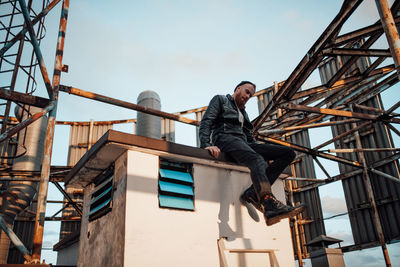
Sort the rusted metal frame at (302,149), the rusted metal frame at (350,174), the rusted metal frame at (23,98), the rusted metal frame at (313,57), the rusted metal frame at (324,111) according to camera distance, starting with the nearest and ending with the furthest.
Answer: the rusted metal frame at (313,57) < the rusted metal frame at (23,98) < the rusted metal frame at (324,111) < the rusted metal frame at (302,149) < the rusted metal frame at (350,174)

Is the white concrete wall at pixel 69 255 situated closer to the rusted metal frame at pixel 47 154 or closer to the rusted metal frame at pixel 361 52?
the rusted metal frame at pixel 47 154

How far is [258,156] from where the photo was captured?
4.59m

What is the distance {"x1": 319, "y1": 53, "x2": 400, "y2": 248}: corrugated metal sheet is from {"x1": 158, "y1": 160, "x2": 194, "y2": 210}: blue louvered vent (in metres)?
10.2

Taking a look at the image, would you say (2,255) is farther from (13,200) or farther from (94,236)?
(94,236)

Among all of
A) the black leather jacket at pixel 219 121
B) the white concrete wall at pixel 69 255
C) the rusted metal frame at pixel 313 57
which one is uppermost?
the rusted metal frame at pixel 313 57

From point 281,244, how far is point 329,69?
1214cm

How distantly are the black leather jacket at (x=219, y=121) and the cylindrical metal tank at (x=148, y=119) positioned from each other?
16.2ft

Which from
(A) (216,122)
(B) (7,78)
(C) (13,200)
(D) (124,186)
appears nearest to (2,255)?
(C) (13,200)

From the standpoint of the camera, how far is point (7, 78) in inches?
347

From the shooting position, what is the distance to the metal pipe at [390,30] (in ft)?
13.9

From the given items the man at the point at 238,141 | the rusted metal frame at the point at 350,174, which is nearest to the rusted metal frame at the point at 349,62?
→ the man at the point at 238,141

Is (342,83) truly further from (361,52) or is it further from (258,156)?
(258,156)

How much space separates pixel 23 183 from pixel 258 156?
8.00 m

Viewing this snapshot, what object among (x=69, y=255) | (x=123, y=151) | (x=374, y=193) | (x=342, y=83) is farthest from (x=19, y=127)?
(x=374, y=193)
